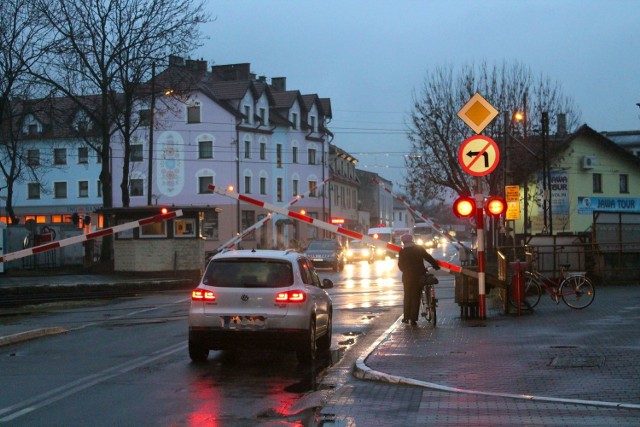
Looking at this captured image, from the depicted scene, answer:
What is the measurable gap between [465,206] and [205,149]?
5535 centimetres

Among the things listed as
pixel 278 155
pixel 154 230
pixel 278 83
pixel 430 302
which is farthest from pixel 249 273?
pixel 278 83

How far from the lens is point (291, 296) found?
40.9 ft

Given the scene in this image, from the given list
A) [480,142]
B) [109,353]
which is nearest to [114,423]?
[109,353]

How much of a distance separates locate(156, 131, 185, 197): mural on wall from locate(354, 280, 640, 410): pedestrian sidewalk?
5391 cm

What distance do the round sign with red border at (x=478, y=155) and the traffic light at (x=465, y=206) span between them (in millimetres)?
803

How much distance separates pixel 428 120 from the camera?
168ft

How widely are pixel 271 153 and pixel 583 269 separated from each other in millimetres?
47357

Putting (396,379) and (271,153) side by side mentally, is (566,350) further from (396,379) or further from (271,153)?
(271,153)

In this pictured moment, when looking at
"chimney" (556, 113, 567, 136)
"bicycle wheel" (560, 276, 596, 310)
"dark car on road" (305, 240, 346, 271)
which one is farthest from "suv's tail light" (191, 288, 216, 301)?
"chimney" (556, 113, 567, 136)

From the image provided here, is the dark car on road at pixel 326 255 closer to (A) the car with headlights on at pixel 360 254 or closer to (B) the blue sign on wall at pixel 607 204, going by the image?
(A) the car with headlights on at pixel 360 254

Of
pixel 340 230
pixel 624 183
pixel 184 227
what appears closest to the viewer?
pixel 340 230

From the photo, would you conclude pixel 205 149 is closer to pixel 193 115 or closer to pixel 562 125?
pixel 193 115

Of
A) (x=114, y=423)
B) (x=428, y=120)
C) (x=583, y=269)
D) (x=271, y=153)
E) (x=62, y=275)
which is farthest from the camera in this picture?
(x=271, y=153)

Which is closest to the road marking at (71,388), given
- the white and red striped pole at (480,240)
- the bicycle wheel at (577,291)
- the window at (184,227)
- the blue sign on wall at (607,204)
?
the white and red striped pole at (480,240)
